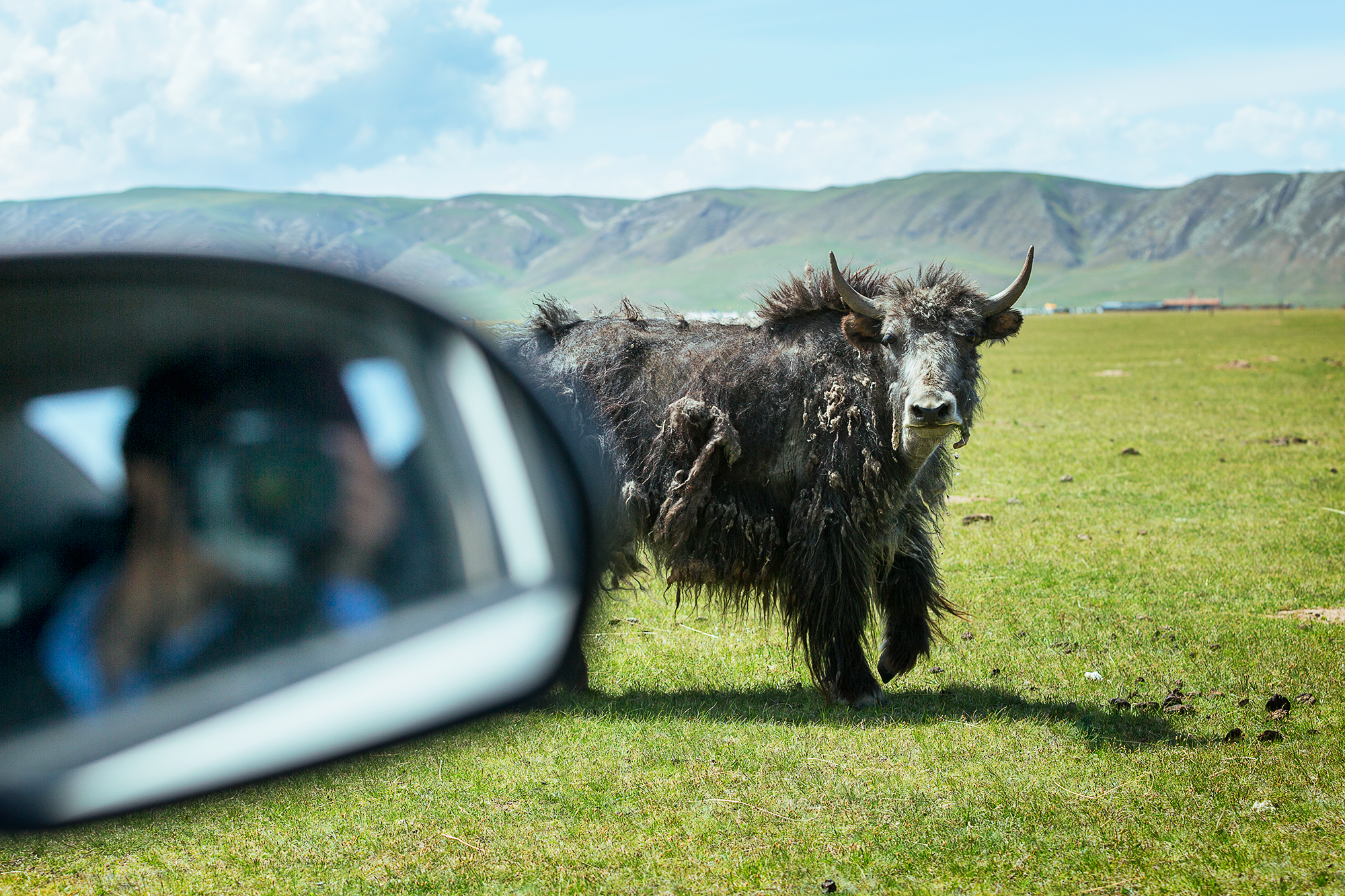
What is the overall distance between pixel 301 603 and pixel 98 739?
38cm

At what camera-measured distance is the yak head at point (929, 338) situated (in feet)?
21.8

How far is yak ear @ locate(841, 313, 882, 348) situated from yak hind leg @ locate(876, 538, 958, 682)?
152 cm

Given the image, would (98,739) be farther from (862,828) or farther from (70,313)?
(862,828)

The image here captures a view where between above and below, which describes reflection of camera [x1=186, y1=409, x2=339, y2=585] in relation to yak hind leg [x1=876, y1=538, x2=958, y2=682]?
above

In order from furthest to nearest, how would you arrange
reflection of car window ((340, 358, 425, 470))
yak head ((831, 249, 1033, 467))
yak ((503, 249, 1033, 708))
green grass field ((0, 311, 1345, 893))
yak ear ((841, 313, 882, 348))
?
yak ear ((841, 313, 882, 348)) → yak ((503, 249, 1033, 708)) → yak head ((831, 249, 1033, 467)) → green grass field ((0, 311, 1345, 893)) → reflection of car window ((340, 358, 425, 470))

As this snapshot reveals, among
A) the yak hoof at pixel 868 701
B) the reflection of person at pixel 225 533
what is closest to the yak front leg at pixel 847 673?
the yak hoof at pixel 868 701

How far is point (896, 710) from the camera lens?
6.84 m

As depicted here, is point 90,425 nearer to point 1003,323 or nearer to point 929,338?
point 929,338

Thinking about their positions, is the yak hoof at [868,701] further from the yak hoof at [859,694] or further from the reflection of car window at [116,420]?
the reflection of car window at [116,420]

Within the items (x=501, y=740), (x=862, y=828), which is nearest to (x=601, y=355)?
(x=501, y=740)

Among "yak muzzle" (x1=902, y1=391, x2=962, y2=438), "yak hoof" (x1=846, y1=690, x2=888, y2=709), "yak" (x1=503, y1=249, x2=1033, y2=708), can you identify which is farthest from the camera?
"yak" (x1=503, y1=249, x2=1033, y2=708)

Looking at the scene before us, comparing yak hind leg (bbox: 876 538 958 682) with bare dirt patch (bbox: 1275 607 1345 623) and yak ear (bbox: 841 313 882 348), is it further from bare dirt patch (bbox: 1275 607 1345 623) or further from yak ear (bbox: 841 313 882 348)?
bare dirt patch (bbox: 1275 607 1345 623)

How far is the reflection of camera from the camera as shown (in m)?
1.82

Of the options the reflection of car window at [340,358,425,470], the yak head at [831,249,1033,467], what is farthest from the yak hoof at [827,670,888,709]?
the reflection of car window at [340,358,425,470]
